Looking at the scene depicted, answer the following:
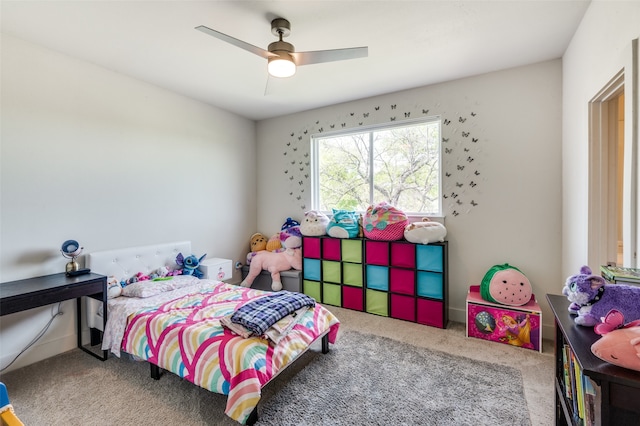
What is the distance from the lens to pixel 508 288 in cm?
262

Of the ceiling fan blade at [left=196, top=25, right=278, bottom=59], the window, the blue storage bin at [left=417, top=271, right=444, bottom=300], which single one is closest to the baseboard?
the ceiling fan blade at [left=196, top=25, right=278, bottom=59]

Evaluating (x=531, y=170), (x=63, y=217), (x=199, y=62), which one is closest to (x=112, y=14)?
(x=199, y=62)

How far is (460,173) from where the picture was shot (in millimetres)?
3129

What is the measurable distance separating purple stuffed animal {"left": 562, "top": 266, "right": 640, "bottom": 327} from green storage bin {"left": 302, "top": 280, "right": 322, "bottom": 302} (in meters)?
2.80

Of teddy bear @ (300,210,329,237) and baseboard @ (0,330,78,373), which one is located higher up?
teddy bear @ (300,210,329,237)

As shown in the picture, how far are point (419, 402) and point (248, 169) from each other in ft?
12.1

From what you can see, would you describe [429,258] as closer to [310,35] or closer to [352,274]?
[352,274]

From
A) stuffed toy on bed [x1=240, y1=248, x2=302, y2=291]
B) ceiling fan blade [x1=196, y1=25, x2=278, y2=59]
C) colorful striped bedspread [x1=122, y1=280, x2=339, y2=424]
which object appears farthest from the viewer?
stuffed toy on bed [x1=240, y1=248, x2=302, y2=291]

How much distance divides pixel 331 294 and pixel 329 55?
2.69 meters

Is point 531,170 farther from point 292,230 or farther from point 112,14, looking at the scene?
point 112,14

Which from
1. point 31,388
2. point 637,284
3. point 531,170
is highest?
point 531,170

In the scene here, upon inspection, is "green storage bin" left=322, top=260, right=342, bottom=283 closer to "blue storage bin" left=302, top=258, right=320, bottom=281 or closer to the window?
"blue storage bin" left=302, top=258, right=320, bottom=281

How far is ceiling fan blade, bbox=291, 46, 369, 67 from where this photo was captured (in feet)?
6.42

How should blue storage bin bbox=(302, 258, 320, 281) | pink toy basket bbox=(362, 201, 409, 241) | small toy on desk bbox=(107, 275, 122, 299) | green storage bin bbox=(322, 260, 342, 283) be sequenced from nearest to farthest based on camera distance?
small toy on desk bbox=(107, 275, 122, 299)
pink toy basket bbox=(362, 201, 409, 241)
green storage bin bbox=(322, 260, 342, 283)
blue storage bin bbox=(302, 258, 320, 281)
